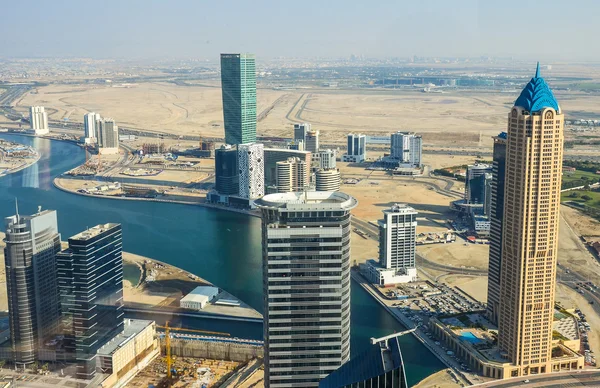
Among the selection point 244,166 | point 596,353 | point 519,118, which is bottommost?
point 596,353

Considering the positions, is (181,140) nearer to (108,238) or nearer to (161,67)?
(108,238)

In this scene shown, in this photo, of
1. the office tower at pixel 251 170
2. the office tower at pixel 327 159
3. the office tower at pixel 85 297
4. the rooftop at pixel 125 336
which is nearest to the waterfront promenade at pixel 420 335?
the rooftop at pixel 125 336

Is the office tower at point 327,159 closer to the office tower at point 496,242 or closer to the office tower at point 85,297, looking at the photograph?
the office tower at point 496,242

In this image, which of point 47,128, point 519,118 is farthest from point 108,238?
point 47,128

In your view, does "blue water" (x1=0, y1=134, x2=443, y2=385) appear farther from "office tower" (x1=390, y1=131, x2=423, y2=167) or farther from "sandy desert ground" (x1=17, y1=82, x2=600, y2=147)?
"sandy desert ground" (x1=17, y1=82, x2=600, y2=147)

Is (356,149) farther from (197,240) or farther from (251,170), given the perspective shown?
(197,240)

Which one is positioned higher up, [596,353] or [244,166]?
[244,166]
